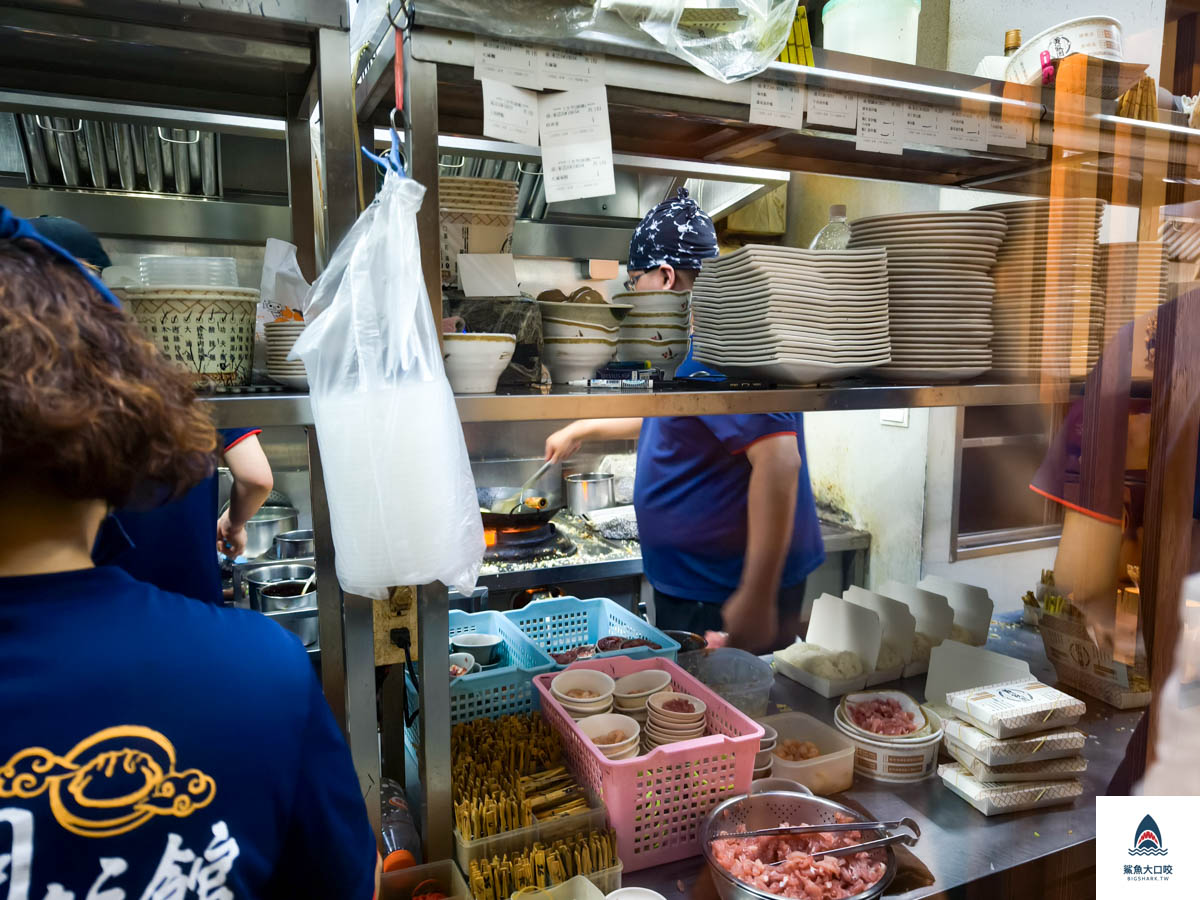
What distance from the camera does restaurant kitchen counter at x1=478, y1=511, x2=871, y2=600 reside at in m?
3.21

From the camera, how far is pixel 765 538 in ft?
8.27

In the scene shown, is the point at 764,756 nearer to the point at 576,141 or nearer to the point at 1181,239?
the point at 576,141

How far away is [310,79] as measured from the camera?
133 centimetres

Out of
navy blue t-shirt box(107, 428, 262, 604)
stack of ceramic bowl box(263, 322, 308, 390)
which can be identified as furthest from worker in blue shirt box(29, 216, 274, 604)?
stack of ceramic bowl box(263, 322, 308, 390)

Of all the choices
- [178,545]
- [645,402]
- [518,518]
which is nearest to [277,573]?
[518,518]

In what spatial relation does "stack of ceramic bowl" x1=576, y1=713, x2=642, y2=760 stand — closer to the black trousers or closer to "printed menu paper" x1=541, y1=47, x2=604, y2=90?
"printed menu paper" x1=541, y1=47, x2=604, y2=90

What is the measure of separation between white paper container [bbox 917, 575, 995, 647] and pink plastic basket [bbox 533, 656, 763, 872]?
107cm

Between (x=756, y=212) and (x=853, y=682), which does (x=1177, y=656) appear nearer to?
(x=853, y=682)

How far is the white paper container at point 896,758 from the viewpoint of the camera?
5.52 ft

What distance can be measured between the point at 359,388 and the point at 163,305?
32cm

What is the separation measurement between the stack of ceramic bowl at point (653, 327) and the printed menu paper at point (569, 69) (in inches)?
16.1

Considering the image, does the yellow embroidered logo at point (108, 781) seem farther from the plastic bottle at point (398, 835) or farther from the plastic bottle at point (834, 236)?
the plastic bottle at point (834, 236)

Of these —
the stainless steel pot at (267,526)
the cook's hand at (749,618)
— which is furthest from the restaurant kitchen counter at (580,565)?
the stainless steel pot at (267,526)

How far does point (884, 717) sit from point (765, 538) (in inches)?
31.9
